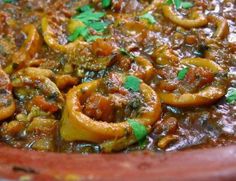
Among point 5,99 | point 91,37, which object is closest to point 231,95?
point 91,37

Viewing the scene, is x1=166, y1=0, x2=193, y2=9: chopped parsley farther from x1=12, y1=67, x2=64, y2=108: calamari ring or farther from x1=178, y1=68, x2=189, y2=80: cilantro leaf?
x1=12, y1=67, x2=64, y2=108: calamari ring

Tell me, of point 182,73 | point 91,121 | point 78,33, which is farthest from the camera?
point 78,33

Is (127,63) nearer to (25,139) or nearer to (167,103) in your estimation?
(167,103)

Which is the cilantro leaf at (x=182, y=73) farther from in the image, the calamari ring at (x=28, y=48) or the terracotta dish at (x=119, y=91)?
the calamari ring at (x=28, y=48)

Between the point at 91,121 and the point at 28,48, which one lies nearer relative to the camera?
the point at 91,121

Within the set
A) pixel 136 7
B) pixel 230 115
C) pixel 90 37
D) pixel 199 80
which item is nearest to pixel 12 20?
pixel 90 37

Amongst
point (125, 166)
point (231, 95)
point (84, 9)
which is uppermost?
point (125, 166)

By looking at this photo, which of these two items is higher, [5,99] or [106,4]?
[106,4]

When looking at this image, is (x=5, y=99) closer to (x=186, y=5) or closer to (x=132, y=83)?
(x=132, y=83)

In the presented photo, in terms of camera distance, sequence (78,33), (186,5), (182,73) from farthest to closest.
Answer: (186,5) → (78,33) → (182,73)
